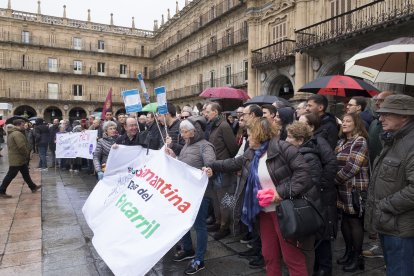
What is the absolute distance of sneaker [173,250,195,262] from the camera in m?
3.96

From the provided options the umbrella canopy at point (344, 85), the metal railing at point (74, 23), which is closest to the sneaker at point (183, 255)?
the umbrella canopy at point (344, 85)

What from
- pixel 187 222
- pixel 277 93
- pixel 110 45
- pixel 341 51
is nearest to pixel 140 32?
pixel 110 45

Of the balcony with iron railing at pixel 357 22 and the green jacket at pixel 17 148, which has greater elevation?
the balcony with iron railing at pixel 357 22

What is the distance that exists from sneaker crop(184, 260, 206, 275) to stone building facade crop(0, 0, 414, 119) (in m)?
9.99

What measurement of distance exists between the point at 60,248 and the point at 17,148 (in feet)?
12.5

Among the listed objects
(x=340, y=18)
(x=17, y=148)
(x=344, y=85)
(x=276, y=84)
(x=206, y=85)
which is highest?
(x=340, y=18)

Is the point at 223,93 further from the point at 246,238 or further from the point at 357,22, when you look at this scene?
the point at 357,22

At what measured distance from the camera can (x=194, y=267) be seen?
363cm

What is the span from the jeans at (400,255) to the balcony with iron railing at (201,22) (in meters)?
21.7

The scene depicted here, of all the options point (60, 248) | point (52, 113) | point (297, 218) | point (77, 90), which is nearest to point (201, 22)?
point (77, 90)

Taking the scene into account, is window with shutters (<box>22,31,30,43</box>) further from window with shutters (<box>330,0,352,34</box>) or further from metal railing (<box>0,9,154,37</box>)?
window with shutters (<box>330,0,352,34</box>)

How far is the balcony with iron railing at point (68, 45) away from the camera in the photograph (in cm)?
3600

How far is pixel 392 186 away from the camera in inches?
94.6

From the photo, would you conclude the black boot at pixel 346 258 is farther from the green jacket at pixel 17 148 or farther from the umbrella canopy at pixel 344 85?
the green jacket at pixel 17 148
